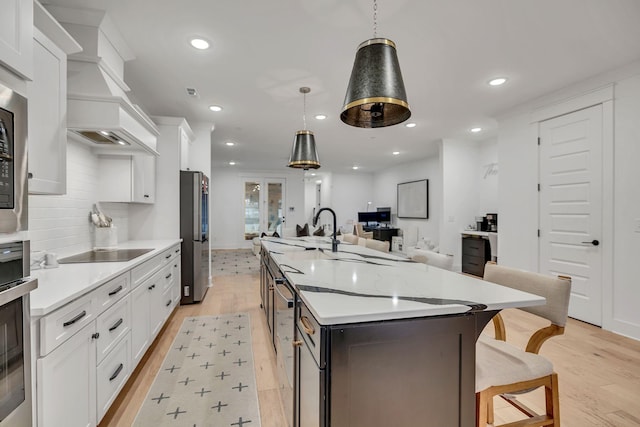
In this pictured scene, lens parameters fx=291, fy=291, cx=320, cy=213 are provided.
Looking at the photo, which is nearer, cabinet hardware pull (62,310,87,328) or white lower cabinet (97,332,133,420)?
cabinet hardware pull (62,310,87,328)

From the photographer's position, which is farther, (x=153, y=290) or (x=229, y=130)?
(x=229, y=130)

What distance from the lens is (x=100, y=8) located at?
6.61ft

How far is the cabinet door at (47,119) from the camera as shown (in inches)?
58.6


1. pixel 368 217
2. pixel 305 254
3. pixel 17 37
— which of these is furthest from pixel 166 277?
pixel 368 217

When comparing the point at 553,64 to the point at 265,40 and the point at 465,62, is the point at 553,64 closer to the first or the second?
the point at 465,62

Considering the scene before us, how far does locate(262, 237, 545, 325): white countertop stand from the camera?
102 cm

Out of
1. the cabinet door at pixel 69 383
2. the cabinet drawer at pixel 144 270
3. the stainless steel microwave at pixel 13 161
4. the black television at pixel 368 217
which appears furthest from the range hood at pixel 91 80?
the black television at pixel 368 217

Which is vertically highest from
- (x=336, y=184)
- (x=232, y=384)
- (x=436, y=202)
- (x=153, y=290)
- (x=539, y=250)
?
(x=336, y=184)

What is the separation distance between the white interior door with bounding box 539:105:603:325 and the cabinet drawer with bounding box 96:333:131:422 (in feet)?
14.4

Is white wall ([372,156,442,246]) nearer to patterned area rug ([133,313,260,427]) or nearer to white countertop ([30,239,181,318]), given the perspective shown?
patterned area rug ([133,313,260,427])

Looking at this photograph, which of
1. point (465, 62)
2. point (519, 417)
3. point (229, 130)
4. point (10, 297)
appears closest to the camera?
point (10, 297)

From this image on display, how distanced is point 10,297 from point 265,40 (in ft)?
7.63

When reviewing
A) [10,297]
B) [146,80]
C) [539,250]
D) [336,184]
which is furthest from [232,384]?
[336,184]

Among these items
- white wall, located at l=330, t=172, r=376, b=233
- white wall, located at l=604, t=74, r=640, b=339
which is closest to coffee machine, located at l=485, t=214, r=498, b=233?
white wall, located at l=604, t=74, r=640, b=339
